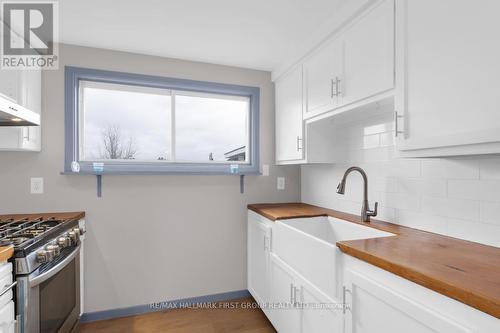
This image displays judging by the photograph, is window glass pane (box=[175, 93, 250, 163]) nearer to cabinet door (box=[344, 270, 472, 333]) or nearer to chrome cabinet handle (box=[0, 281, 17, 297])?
chrome cabinet handle (box=[0, 281, 17, 297])

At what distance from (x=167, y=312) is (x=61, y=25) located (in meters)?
2.41

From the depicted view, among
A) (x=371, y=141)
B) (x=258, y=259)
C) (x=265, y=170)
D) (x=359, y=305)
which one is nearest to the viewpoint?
(x=359, y=305)

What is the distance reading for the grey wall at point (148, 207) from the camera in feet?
Answer: 6.89

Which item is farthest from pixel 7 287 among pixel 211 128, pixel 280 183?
pixel 280 183

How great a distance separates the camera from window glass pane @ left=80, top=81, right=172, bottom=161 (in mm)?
2336

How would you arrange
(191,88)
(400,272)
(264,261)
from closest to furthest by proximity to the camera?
(400,272) < (264,261) < (191,88)

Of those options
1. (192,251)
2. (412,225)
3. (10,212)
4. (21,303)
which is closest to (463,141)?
(412,225)

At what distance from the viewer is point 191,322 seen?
2172 millimetres

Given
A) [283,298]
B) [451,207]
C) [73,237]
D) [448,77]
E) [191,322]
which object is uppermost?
[448,77]

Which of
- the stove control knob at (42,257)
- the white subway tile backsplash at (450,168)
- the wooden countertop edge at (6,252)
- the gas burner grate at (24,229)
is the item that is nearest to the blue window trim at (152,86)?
the gas burner grate at (24,229)

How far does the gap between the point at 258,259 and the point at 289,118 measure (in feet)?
4.21

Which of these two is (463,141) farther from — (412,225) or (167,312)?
(167,312)

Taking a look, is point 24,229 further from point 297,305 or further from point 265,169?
point 265,169

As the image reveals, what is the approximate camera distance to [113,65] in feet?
7.40
